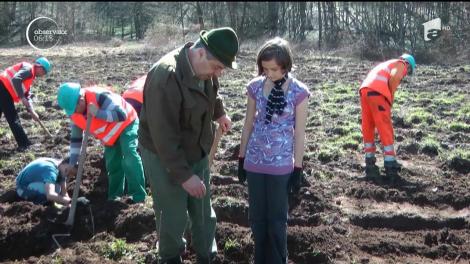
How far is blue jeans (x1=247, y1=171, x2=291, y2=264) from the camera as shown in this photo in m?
3.50

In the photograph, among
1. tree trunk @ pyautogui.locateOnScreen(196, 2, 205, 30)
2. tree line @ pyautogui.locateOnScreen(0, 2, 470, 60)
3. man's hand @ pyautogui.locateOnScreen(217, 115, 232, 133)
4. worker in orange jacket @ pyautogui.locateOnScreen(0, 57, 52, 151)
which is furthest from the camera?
tree trunk @ pyautogui.locateOnScreen(196, 2, 205, 30)

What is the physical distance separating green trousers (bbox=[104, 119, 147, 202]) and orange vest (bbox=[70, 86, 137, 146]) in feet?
0.20

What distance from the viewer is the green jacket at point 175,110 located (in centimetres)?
300

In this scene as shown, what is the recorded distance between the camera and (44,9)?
26359 mm

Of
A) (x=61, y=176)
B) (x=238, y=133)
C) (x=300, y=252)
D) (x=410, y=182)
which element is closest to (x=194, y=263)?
(x=300, y=252)

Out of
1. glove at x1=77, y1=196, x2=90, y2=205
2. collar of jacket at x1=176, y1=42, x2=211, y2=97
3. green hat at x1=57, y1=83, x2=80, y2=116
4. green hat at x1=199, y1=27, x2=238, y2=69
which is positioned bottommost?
glove at x1=77, y1=196, x2=90, y2=205

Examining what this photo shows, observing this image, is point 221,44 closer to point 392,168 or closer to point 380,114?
point 380,114

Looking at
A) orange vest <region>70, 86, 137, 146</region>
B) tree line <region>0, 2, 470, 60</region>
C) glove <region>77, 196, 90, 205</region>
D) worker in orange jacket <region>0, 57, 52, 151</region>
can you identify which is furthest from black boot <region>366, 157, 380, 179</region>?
tree line <region>0, 2, 470, 60</region>

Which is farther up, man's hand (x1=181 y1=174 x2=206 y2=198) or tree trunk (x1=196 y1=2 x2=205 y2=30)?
tree trunk (x1=196 y1=2 x2=205 y2=30)

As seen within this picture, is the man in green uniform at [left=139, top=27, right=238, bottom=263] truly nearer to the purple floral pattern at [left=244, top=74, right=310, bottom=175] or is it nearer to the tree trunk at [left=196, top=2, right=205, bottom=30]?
the purple floral pattern at [left=244, top=74, right=310, bottom=175]

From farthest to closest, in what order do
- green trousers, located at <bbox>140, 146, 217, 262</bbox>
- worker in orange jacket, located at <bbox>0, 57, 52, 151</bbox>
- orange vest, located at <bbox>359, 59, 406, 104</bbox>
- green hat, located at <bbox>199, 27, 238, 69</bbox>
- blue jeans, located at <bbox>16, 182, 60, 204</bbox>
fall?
worker in orange jacket, located at <bbox>0, 57, 52, 151</bbox> < orange vest, located at <bbox>359, 59, 406, 104</bbox> < blue jeans, located at <bbox>16, 182, 60, 204</bbox> < green trousers, located at <bbox>140, 146, 217, 262</bbox> < green hat, located at <bbox>199, 27, 238, 69</bbox>

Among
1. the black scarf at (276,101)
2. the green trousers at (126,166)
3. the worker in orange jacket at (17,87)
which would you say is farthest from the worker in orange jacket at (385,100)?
the worker in orange jacket at (17,87)

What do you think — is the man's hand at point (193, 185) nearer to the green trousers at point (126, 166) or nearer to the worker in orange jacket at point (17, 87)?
the green trousers at point (126, 166)

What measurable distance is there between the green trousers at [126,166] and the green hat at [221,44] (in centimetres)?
234
